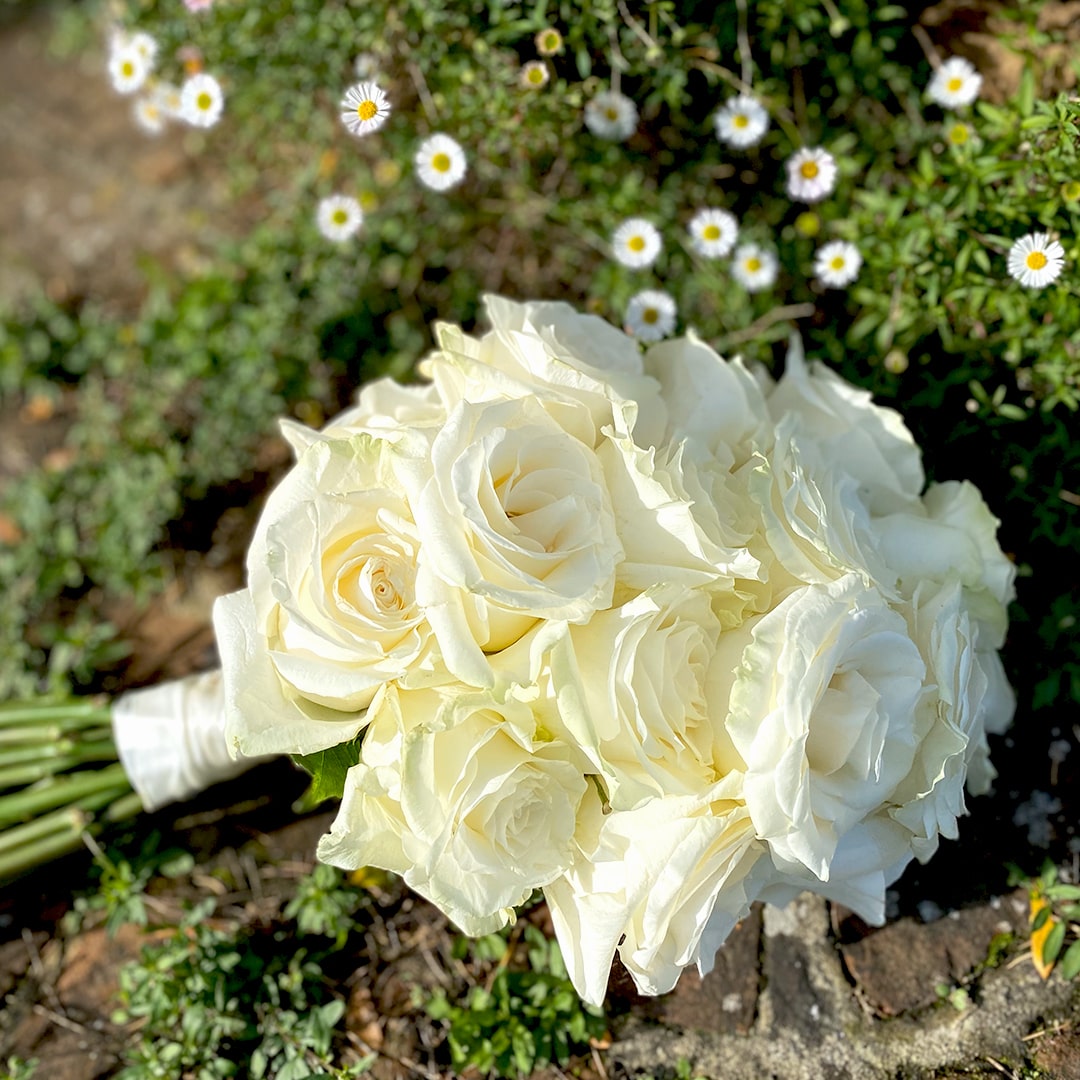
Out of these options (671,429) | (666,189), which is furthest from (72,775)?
(666,189)

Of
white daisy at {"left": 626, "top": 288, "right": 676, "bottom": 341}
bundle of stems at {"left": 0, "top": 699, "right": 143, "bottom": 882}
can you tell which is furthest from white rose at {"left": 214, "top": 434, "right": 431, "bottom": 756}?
bundle of stems at {"left": 0, "top": 699, "right": 143, "bottom": 882}

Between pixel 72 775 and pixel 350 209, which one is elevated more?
pixel 350 209

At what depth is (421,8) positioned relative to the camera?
6.99 feet

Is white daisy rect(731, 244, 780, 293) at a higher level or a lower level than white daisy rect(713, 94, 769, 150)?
lower

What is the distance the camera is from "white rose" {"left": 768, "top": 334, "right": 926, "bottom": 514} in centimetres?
179

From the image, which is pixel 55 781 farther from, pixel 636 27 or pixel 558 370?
pixel 636 27

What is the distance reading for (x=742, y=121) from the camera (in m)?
2.21

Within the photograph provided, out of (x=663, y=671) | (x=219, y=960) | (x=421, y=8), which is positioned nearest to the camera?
(x=663, y=671)

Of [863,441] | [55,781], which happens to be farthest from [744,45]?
[55,781]

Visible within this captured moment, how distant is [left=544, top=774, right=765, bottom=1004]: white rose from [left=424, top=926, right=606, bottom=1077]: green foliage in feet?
1.27

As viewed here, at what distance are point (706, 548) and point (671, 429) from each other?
0.33 metres

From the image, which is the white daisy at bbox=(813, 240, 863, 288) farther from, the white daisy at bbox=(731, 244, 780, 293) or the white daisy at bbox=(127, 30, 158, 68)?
the white daisy at bbox=(127, 30, 158, 68)

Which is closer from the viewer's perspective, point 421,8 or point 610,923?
point 610,923

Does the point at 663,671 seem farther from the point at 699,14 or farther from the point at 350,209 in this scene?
the point at 699,14
